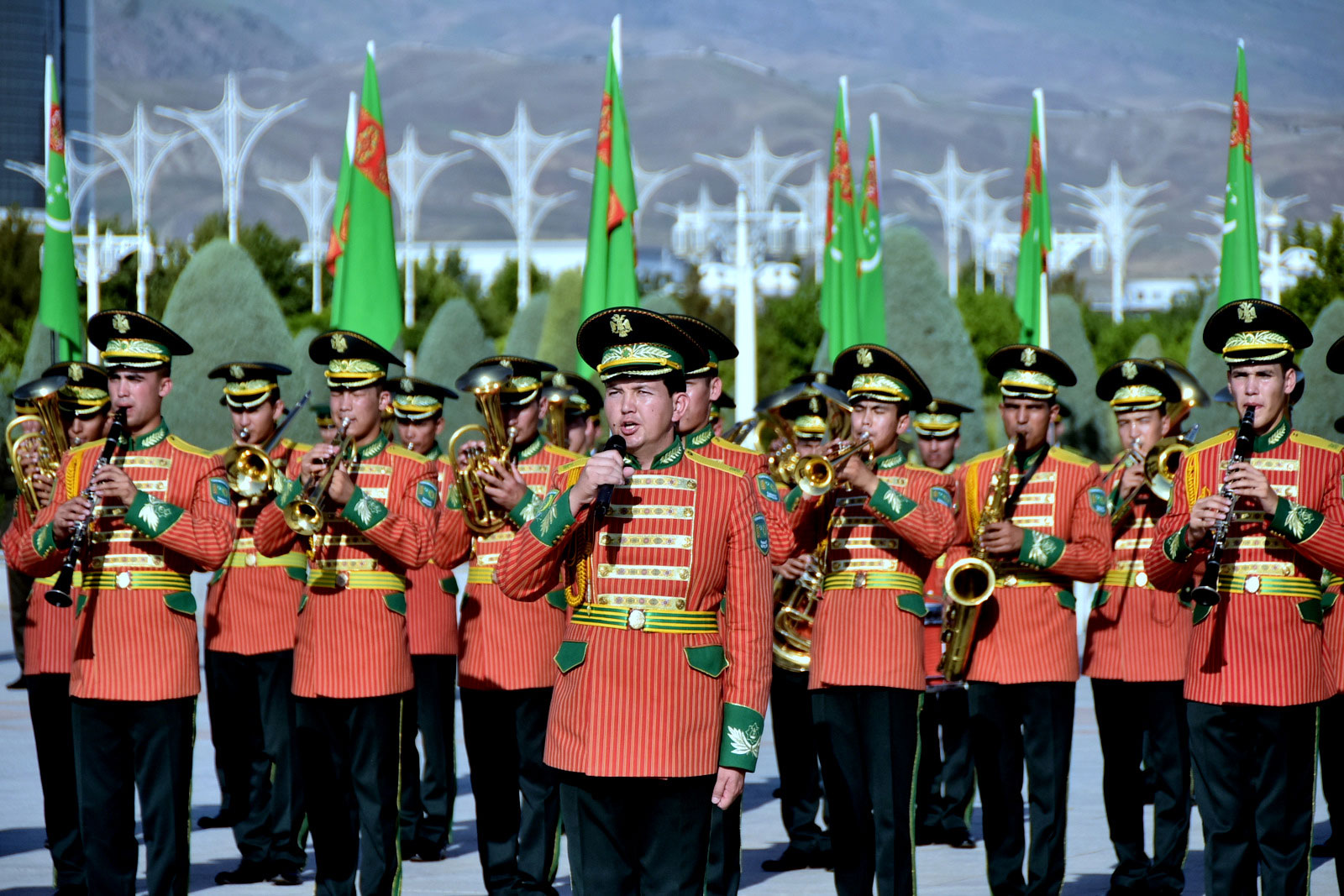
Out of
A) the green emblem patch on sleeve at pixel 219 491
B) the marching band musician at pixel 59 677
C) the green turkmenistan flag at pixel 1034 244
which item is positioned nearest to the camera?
the green emblem patch on sleeve at pixel 219 491

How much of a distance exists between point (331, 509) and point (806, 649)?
102 inches

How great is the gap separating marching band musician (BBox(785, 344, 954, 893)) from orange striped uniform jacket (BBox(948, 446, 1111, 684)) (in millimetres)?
414

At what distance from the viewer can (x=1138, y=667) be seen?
8719 millimetres

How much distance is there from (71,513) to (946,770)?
5500 mm

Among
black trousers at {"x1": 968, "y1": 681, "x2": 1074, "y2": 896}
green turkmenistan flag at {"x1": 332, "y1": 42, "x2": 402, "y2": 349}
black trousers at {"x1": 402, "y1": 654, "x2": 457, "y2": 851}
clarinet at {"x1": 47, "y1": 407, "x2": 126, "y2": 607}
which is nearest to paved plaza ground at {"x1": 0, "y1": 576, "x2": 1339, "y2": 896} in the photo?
black trousers at {"x1": 402, "y1": 654, "x2": 457, "y2": 851}

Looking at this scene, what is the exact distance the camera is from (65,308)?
11219 millimetres

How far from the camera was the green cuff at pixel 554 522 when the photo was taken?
5.18 metres

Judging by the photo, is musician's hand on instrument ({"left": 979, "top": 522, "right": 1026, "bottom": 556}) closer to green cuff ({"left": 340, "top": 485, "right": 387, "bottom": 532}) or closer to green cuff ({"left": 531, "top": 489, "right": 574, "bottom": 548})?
green cuff ({"left": 340, "top": 485, "right": 387, "bottom": 532})

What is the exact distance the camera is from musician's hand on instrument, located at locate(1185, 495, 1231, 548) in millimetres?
6172

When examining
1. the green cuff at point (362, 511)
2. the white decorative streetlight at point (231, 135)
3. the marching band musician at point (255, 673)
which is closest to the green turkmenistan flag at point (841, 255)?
the marching band musician at point (255, 673)

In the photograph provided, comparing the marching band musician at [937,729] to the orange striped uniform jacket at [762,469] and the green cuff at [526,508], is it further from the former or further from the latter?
the green cuff at [526,508]

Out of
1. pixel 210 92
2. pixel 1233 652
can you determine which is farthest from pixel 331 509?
pixel 210 92

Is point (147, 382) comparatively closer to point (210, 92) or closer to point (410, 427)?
point (410, 427)

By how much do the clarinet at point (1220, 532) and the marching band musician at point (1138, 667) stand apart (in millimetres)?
1820
